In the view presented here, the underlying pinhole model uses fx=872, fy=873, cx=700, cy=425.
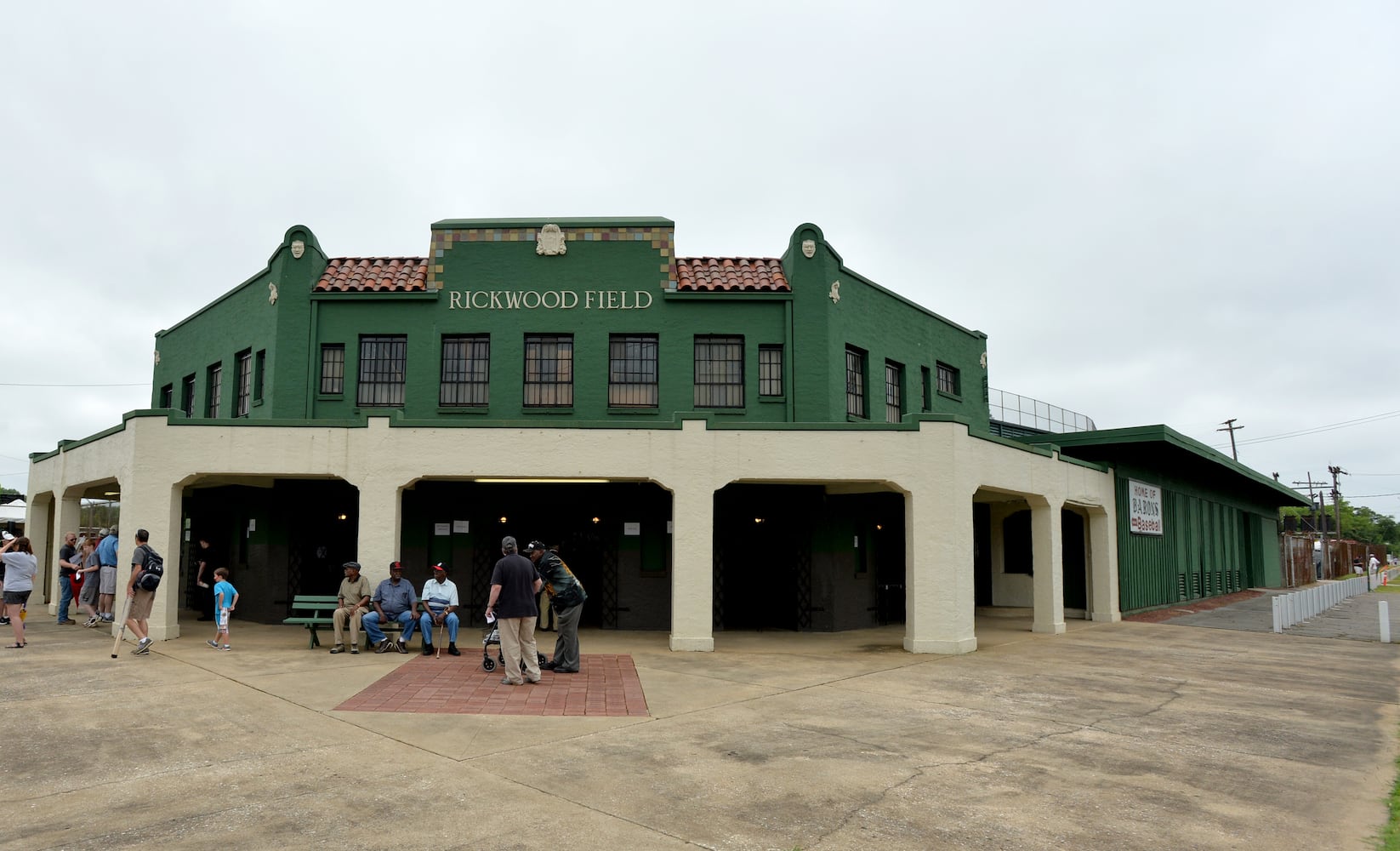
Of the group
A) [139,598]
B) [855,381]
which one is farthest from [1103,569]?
[139,598]

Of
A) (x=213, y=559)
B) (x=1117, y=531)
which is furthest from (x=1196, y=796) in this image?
(x=213, y=559)

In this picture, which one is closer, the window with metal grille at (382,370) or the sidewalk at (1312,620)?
the window with metal grille at (382,370)

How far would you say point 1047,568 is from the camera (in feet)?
58.6

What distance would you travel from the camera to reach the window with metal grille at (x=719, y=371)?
18.1 m

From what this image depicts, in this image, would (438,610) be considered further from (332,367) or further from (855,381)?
(855,381)

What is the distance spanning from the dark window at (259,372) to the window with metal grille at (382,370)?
8.08 feet

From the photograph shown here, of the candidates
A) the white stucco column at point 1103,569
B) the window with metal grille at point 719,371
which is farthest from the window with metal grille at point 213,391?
the white stucco column at point 1103,569

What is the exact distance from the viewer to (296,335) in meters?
18.1

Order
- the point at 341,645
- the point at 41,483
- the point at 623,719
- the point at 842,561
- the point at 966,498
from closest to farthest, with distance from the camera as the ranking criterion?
the point at 623,719, the point at 341,645, the point at 966,498, the point at 842,561, the point at 41,483

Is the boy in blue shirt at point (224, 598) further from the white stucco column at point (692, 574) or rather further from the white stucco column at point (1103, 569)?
the white stucco column at point (1103, 569)

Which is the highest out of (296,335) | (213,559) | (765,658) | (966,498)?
(296,335)

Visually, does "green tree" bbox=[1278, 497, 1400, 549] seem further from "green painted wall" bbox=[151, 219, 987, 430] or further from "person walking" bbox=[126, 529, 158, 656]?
"person walking" bbox=[126, 529, 158, 656]

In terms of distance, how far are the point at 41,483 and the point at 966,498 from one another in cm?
2052

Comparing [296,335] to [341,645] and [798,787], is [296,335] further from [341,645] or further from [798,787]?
[798,787]
